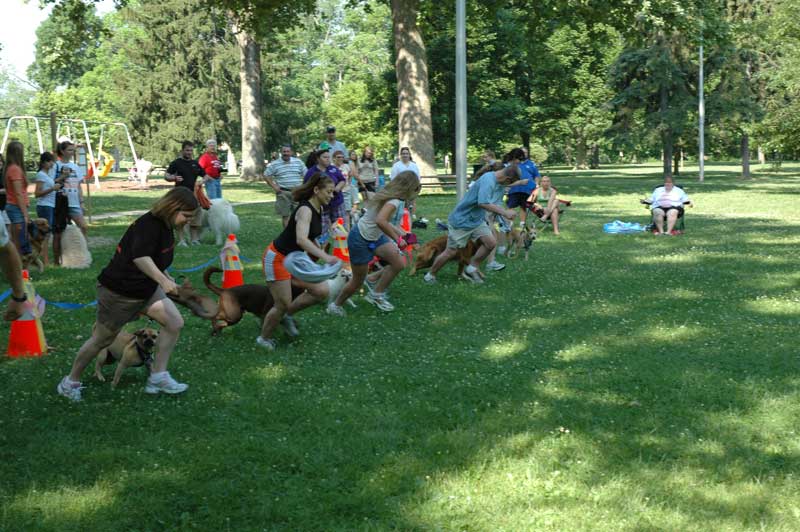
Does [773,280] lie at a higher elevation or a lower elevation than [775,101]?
lower

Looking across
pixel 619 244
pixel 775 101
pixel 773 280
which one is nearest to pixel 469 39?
pixel 775 101

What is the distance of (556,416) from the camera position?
6133mm

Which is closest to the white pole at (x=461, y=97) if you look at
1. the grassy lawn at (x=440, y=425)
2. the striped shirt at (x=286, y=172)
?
the striped shirt at (x=286, y=172)

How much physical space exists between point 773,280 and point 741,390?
19.5 ft

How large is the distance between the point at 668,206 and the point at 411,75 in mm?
15519

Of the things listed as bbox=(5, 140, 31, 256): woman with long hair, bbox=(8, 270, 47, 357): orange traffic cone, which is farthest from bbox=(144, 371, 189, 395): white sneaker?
bbox=(5, 140, 31, 256): woman with long hair

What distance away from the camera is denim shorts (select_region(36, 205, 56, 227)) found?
42.1ft

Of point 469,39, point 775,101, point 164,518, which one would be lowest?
point 164,518

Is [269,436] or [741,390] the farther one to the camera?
[741,390]

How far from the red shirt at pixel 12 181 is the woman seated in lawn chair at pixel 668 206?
41.6ft

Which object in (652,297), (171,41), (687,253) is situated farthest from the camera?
(171,41)

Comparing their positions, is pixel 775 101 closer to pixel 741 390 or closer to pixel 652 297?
pixel 652 297

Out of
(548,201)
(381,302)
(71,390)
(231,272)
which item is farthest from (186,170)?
(71,390)

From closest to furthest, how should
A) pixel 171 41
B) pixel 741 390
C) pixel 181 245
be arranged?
1. pixel 741 390
2. pixel 181 245
3. pixel 171 41
